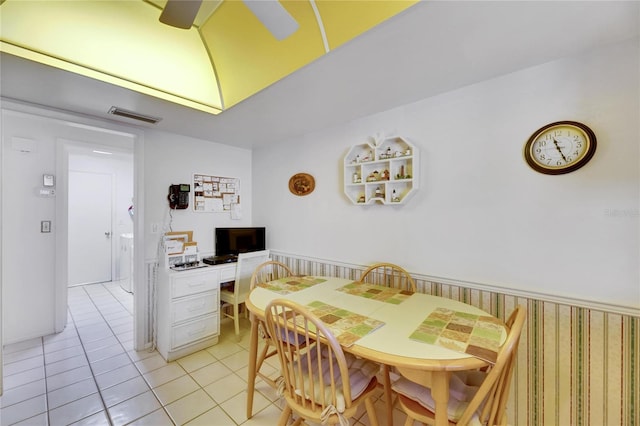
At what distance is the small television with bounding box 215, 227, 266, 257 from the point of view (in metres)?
3.00

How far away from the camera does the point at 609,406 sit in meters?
1.32

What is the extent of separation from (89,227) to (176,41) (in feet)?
13.5

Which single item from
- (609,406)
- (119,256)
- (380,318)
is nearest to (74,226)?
(119,256)

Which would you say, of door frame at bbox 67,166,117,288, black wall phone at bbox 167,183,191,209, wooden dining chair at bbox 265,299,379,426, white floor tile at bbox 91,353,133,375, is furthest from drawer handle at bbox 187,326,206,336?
door frame at bbox 67,166,117,288

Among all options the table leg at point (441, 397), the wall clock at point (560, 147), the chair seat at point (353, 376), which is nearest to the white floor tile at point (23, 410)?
the chair seat at point (353, 376)

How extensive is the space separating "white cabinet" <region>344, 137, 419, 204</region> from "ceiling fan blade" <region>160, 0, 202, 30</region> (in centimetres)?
150

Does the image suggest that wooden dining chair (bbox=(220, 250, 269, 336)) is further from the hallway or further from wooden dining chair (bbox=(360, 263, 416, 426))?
wooden dining chair (bbox=(360, 263, 416, 426))

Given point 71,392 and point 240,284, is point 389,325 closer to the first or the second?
point 240,284

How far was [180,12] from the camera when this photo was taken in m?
1.00

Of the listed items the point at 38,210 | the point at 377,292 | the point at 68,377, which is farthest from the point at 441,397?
the point at 38,210

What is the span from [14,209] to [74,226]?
197 centimetres

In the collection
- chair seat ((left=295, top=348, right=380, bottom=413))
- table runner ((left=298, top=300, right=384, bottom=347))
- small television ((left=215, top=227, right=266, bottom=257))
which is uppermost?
small television ((left=215, top=227, right=266, bottom=257))

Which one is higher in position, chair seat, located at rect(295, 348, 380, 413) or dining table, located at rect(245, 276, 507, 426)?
dining table, located at rect(245, 276, 507, 426)

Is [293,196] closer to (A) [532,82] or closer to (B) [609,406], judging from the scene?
(A) [532,82]
